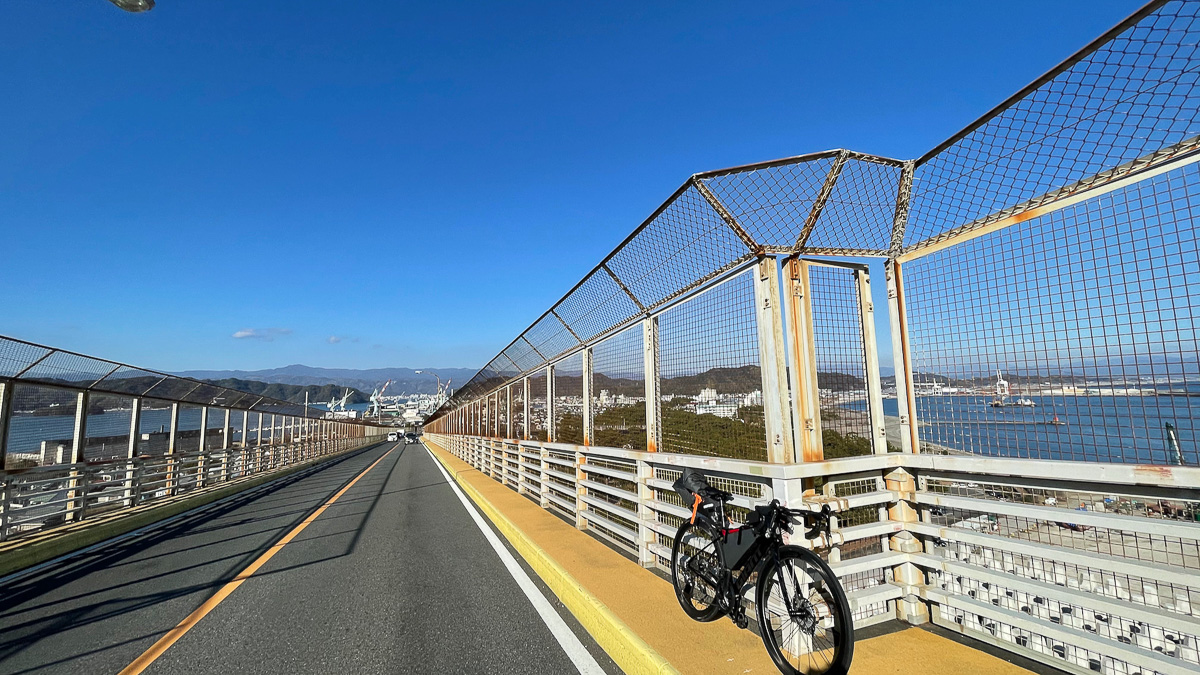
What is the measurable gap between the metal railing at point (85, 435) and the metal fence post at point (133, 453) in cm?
2

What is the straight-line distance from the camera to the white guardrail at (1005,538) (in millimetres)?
2426

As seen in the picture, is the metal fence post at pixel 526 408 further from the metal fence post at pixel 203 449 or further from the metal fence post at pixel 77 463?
the metal fence post at pixel 203 449

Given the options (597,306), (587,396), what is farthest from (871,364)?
(587,396)

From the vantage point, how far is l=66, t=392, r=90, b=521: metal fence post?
919 centimetres

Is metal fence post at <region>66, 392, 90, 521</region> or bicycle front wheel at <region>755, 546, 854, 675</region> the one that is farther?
metal fence post at <region>66, 392, 90, 521</region>

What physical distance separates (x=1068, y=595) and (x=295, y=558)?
24.1ft

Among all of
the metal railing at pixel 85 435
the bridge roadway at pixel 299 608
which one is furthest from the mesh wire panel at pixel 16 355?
the bridge roadway at pixel 299 608

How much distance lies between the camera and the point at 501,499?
1014 centimetres

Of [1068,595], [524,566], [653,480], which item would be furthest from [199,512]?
[1068,595]

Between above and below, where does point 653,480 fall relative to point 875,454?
below

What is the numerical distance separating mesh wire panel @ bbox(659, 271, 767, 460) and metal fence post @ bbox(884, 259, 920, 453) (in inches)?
39.9

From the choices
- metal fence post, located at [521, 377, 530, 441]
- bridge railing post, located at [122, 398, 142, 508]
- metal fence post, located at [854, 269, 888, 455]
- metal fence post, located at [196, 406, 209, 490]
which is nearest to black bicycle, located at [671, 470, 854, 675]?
metal fence post, located at [854, 269, 888, 455]

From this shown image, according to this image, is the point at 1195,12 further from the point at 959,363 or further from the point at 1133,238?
the point at 959,363

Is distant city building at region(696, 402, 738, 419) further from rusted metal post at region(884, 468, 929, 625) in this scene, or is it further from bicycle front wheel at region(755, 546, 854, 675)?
bicycle front wheel at region(755, 546, 854, 675)
